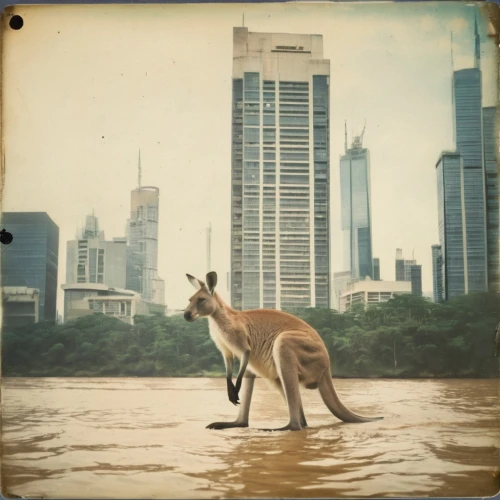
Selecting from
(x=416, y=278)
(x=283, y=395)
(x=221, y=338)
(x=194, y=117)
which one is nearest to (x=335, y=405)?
(x=283, y=395)

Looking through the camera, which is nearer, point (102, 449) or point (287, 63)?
point (102, 449)

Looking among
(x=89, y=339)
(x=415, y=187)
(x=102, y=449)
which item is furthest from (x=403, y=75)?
(x=102, y=449)

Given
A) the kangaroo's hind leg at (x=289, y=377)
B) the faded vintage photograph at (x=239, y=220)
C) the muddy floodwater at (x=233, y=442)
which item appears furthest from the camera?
the faded vintage photograph at (x=239, y=220)

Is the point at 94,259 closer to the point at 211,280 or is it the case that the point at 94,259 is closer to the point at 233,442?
the point at 211,280

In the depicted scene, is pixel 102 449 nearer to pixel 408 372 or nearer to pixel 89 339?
pixel 89 339

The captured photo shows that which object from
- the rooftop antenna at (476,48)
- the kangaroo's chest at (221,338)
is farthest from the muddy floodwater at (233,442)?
the rooftop antenna at (476,48)

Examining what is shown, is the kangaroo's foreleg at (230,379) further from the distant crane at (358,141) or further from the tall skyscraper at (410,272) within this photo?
the distant crane at (358,141)
